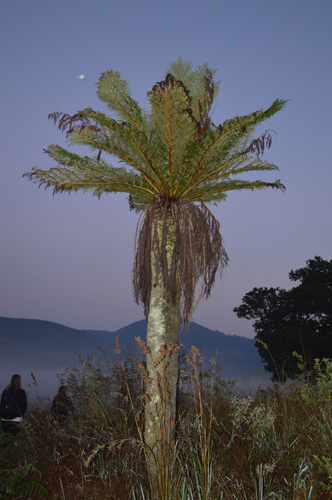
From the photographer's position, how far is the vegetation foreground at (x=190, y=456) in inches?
147

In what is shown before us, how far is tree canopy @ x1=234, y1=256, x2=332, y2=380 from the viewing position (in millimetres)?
19922

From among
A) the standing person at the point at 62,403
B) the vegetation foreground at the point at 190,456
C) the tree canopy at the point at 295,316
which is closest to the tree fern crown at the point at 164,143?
the vegetation foreground at the point at 190,456

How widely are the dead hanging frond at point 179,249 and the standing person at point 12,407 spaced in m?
4.36

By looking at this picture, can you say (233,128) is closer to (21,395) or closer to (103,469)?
(103,469)

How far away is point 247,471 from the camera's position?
4492 mm

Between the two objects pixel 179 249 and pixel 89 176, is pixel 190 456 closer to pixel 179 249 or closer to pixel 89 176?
pixel 179 249

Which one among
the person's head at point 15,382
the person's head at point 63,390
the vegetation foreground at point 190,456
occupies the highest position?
the person's head at point 15,382

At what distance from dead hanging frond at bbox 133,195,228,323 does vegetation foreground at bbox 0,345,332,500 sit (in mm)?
1183

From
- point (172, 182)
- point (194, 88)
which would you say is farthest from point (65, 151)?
point (194, 88)

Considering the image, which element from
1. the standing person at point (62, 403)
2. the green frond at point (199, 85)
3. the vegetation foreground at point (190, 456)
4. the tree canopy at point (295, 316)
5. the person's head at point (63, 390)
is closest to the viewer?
the vegetation foreground at point (190, 456)

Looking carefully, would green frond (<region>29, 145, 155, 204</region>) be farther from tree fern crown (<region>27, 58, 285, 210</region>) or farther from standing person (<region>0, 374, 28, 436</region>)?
standing person (<region>0, 374, 28, 436</region>)

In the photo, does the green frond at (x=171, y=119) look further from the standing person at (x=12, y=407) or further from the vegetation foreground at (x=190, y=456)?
the standing person at (x=12, y=407)

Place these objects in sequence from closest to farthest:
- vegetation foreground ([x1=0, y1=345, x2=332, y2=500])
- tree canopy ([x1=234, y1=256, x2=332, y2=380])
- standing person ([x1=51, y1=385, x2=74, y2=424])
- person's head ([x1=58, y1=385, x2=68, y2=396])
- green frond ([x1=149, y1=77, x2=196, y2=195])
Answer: vegetation foreground ([x1=0, y1=345, x2=332, y2=500]) < green frond ([x1=149, y1=77, x2=196, y2=195]) < standing person ([x1=51, y1=385, x2=74, y2=424]) < person's head ([x1=58, y1=385, x2=68, y2=396]) < tree canopy ([x1=234, y1=256, x2=332, y2=380])

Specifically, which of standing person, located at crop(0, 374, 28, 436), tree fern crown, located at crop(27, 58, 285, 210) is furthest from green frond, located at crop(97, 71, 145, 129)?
standing person, located at crop(0, 374, 28, 436)
